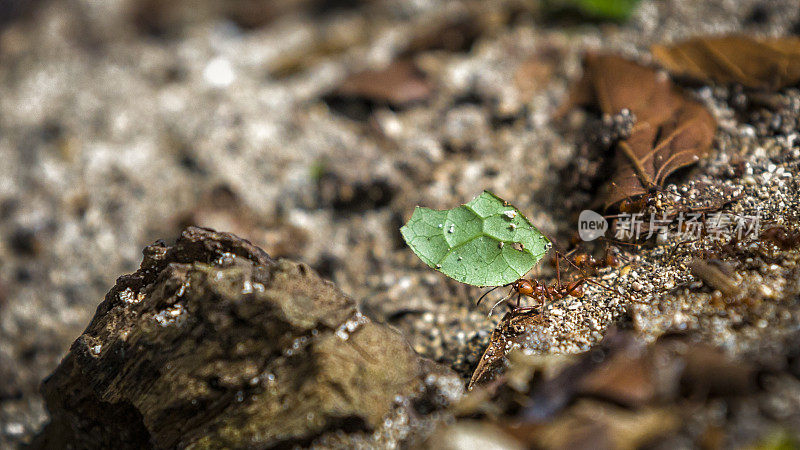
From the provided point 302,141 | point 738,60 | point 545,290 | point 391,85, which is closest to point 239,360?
point 545,290

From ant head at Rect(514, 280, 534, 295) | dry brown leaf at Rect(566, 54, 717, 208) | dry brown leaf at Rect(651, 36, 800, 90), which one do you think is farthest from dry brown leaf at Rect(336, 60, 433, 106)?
ant head at Rect(514, 280, 534, 295)

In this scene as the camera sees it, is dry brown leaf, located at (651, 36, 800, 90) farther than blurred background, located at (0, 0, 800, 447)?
No

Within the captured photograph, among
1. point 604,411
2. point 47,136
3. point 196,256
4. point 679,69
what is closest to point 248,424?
point 196,256

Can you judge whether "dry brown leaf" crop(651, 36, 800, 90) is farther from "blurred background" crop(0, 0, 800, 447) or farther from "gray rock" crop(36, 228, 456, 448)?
"gray rock" crop(36, 228, 456, 448)

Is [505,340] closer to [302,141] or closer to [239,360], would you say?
[239,360]

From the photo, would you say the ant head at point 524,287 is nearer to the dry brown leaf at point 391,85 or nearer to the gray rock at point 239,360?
the gray rock at point 239,360

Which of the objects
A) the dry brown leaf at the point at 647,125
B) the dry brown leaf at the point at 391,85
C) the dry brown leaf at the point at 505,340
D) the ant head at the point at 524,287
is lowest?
the dry brown leaf at the point at 505,340

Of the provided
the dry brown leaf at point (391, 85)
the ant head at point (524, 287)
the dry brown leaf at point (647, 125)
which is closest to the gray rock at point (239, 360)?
the ant head at point (524, 287)
